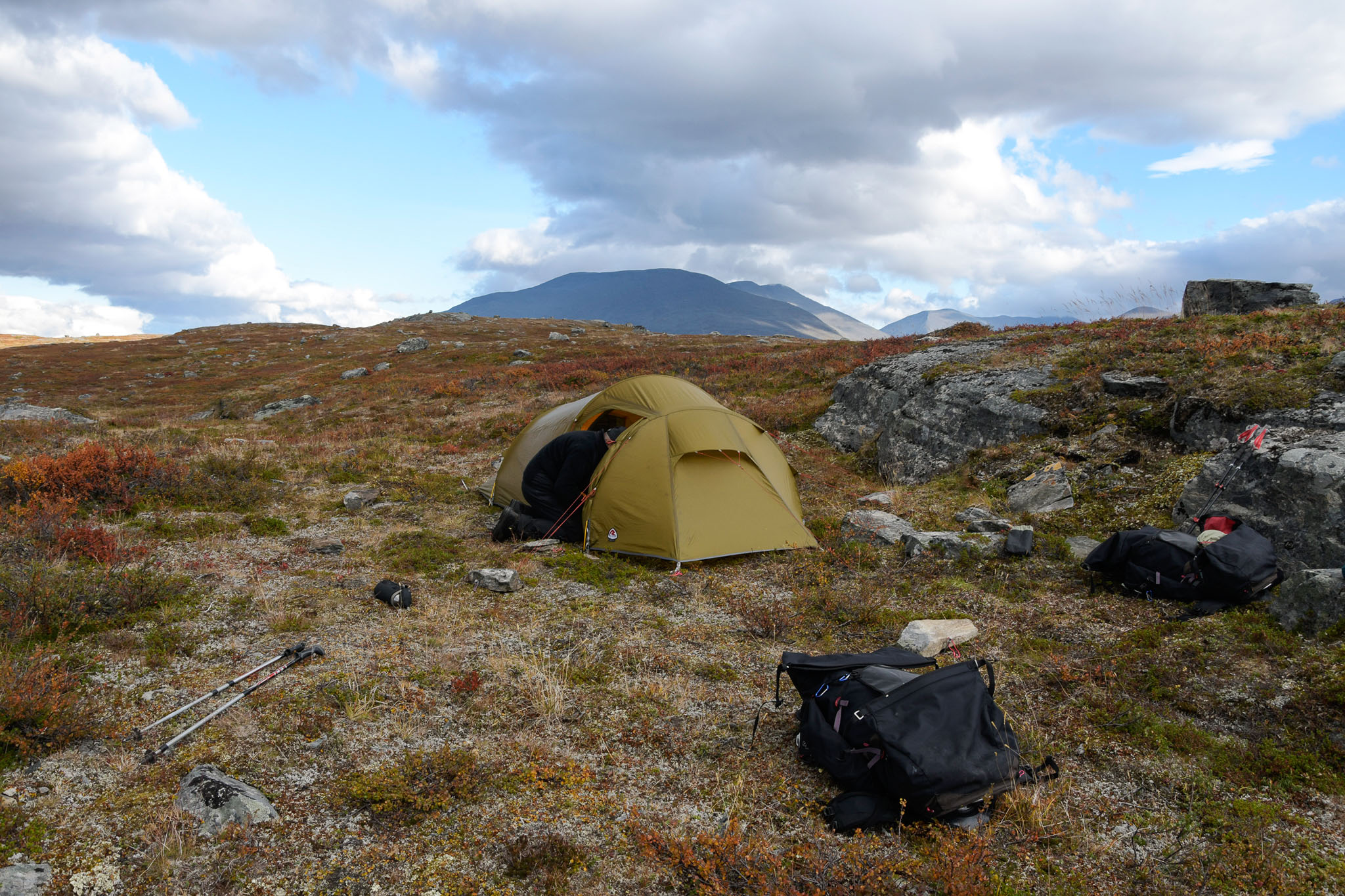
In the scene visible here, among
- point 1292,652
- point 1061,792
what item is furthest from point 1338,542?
point 1061,792

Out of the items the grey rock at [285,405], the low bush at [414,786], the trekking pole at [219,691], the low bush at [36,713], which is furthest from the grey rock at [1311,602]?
the grey rock at [285,405]

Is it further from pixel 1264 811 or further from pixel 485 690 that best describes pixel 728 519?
pixel 1264 811

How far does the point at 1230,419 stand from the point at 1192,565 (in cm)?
439

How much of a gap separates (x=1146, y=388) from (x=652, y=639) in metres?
10.5

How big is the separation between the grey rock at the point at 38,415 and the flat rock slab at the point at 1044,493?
2631 cm

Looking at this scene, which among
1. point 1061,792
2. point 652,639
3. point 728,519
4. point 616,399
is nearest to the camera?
point 1061,792

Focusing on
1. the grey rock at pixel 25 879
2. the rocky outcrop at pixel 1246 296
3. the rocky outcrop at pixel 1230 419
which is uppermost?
the rocky outcrop at pixel 1246 296

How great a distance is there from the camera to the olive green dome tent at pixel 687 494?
10.1m

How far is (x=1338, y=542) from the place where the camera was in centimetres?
711

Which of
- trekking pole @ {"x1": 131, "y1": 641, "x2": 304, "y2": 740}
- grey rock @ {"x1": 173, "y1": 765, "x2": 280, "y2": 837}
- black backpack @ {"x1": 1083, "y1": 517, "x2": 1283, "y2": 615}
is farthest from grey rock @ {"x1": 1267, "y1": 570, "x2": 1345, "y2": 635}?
trekking pole @ {"x1": 131, "y1": 641, "x2": 304, "y2": 740}

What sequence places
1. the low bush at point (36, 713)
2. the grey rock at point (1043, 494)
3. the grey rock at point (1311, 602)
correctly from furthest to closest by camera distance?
1. the grey rock at point (1043, 494)
2. the grey rock at point (1311, 602)
3. the low bush at point (36, 713)

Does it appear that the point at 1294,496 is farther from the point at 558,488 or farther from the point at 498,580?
the point at 558,488

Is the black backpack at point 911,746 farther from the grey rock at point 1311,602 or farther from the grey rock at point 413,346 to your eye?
the grey rock at point 413,346

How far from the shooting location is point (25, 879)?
3.82 m
